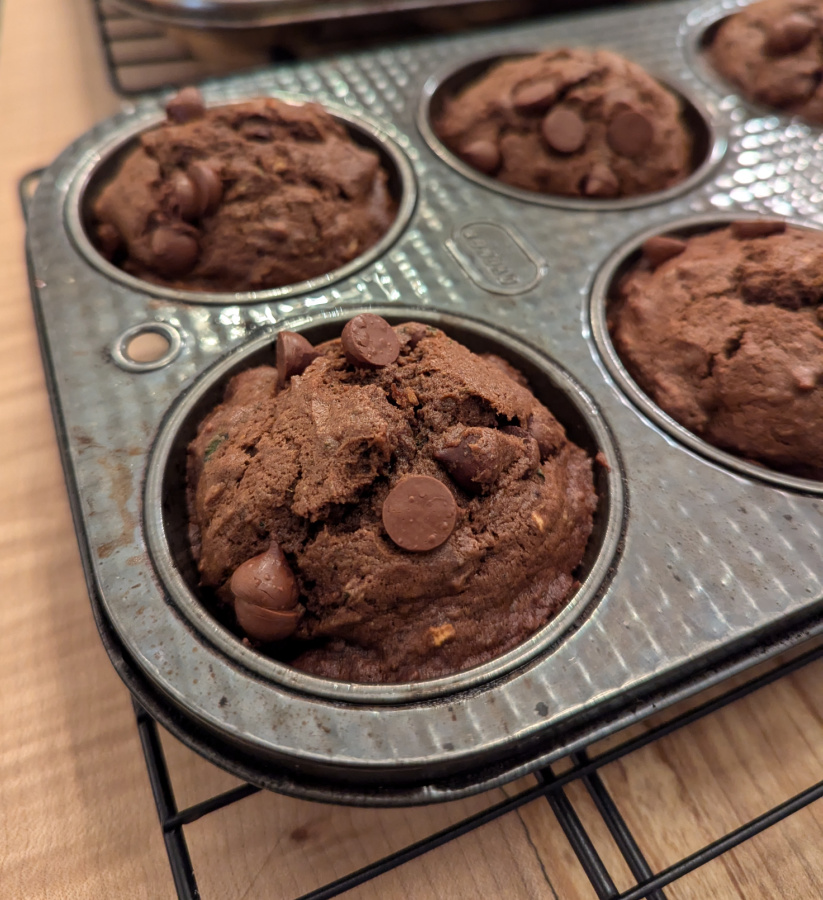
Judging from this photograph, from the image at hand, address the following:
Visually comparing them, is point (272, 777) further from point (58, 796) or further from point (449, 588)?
point (58, 796)

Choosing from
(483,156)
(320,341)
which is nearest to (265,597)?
(320,341)

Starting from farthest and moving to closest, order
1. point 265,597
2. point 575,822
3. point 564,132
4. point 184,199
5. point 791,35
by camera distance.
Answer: point 791,35
point 564,132
point 184,199
point 575,822
point 265,597

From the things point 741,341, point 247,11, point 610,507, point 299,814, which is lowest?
point 299,814

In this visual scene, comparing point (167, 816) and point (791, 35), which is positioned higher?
point (791, 35)

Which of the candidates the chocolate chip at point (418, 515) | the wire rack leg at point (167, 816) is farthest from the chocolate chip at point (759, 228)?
the wire rack leg at point (167, 816)

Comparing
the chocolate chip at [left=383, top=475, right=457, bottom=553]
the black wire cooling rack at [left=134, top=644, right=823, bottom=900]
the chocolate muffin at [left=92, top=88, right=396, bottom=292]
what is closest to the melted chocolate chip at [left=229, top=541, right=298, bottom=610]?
the chocolate chip at [left=383, top=475, right=457, bottom=553]

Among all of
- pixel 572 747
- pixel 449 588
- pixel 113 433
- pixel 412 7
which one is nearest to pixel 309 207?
pixel 113 433

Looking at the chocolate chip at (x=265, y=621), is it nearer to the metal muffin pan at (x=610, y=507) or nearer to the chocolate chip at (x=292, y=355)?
the metal muffin pan at (x=610, y=507)

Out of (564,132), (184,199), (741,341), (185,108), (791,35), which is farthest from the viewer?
(791,35)

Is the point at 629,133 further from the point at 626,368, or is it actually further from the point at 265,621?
the point at 265,621
